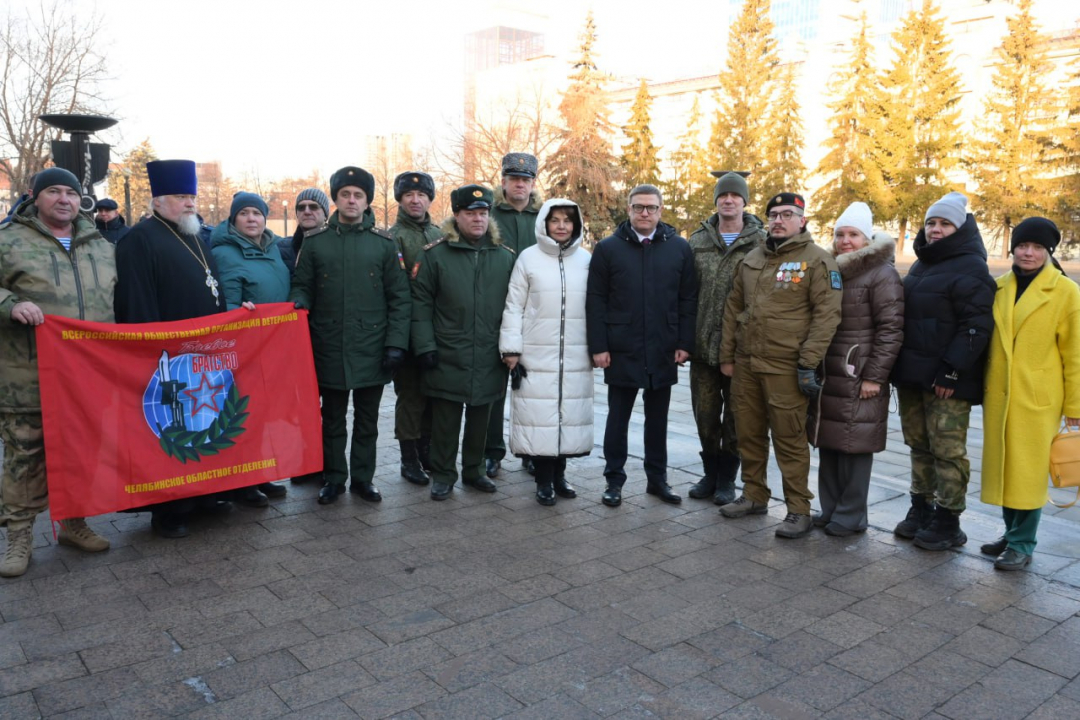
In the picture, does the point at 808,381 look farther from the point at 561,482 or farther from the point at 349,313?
the point at 349,313

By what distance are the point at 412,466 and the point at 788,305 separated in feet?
9.86

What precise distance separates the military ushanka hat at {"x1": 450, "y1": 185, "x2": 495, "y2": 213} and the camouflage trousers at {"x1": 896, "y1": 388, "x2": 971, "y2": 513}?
9.56 ft

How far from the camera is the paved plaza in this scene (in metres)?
3.26

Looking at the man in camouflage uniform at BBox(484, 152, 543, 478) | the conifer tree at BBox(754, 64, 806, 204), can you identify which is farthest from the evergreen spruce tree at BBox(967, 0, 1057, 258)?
the man in camouflage uniform at BBox(484, 152, 543, 478)

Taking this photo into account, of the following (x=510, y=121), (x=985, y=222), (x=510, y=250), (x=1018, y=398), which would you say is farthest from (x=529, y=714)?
(x=985, y=222)

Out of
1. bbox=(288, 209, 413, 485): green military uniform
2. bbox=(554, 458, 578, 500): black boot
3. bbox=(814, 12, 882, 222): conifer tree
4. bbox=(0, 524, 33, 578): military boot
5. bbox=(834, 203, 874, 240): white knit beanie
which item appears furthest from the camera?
bbox=(814, 12, 882, 222): conifer tree

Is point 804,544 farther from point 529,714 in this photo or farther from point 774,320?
point 529,714

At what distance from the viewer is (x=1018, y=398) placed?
4.68 metres

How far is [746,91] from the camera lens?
48.8 meters

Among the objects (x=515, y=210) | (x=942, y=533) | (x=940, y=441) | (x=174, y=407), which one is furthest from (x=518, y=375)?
(x=942, y=533)

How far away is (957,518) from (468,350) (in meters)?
3.22

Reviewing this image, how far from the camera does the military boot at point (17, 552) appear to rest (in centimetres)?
441

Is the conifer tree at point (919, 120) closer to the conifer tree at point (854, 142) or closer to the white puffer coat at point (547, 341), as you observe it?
the conifer tree at point (854, 142)

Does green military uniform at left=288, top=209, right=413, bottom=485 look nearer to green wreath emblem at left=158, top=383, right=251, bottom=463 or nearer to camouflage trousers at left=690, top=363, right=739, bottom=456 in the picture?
green wreath emblem at left=158, top=383, right=251, bottom=463
